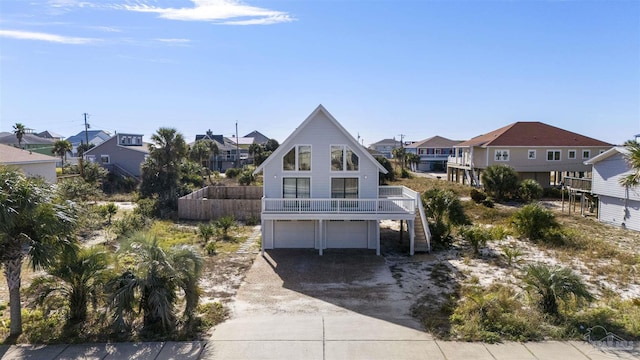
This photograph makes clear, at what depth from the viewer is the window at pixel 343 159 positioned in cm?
2030

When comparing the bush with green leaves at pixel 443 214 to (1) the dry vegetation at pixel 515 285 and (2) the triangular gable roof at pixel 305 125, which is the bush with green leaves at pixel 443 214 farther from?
(2) the triangular gable roof at pixel 305 125

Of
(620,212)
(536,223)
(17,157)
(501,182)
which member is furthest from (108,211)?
(620,212)

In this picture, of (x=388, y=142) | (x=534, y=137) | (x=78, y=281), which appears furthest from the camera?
(x=388, y=142)

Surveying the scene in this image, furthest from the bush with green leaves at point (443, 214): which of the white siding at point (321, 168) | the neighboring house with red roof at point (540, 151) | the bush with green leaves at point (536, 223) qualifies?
the neighboring house with red roof at point (540, 151)

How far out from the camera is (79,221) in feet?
35.6

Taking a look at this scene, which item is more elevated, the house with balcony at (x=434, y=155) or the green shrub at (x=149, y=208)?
the house with balcony at (x=434, y=155)

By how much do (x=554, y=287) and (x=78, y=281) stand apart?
13.4 metres

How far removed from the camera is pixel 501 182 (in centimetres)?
3603

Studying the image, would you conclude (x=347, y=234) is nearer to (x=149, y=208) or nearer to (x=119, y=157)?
(x=149, y=208)

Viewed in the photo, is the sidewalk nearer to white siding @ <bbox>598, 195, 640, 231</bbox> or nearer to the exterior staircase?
the exterior staircase

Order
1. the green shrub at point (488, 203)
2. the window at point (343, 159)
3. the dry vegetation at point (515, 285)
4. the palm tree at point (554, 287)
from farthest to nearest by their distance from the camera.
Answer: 1. the green shrub at point (488, 203)
2. the window at point (343, 159)
3. the palm tree at point (554, 287)
4. the dry vegetation at point (515, 285)

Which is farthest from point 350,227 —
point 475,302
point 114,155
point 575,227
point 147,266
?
point 114,155

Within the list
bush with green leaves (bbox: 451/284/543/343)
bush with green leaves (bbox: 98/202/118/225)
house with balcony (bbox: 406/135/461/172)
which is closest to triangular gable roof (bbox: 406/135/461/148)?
house with balcony (bbox: 406/135/461/172)

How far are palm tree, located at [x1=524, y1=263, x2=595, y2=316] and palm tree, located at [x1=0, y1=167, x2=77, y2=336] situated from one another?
13101 millimetres
